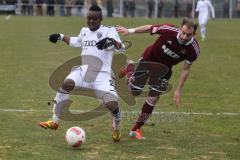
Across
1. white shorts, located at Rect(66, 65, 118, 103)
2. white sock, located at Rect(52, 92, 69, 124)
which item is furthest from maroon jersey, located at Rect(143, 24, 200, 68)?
white sock, located at Rect(52, 92, 69, 124)

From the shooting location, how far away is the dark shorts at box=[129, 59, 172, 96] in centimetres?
976

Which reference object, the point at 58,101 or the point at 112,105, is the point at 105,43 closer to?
the point at 112,105

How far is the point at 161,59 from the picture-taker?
31.6ft

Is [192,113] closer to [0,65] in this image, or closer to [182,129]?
[182,129]

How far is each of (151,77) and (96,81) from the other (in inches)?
53.5

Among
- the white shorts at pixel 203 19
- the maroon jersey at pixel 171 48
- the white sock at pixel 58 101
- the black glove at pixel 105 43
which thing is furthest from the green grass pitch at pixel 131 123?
the white shorts at pixel 203 19

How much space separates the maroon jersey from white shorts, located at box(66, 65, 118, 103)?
93 cm

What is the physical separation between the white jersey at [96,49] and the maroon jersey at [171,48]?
704 mm

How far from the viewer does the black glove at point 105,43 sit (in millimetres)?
9102

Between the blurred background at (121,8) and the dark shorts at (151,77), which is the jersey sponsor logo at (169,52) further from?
the blurred background at (121,8)

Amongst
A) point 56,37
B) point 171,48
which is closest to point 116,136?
point 171,48

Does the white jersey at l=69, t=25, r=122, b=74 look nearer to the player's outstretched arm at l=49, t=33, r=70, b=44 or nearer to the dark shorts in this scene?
the player's outstretched arm at l=49, t=33, r=70, b=44

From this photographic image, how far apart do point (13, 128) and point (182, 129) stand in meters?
2.92

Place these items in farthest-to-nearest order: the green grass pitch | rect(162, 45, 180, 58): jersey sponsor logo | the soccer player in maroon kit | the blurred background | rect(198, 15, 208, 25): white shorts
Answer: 1. the blurred background
2. rect(198, 15, 208, 25): white shorts
3. rect(162, 45, 180, 58): jersey sponsor logo
4. the soccer player in maroon kit
5. the green grass pitch
